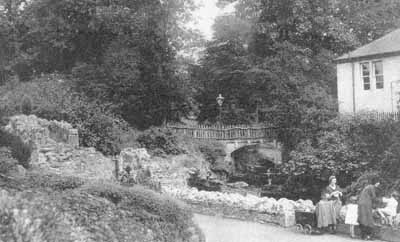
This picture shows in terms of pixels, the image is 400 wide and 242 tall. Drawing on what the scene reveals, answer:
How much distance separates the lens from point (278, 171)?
3000 cm

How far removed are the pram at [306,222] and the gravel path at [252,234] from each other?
19 cm

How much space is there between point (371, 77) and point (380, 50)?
1599mm

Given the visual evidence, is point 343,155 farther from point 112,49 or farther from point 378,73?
point 112,49

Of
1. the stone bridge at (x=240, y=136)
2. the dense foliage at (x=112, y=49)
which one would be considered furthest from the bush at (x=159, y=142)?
the stone bridge at (x=240, y=136)

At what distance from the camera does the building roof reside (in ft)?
94.1

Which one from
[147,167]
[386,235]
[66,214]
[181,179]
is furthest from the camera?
[181,179]

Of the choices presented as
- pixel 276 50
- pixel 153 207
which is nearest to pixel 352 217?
pixel 153 207

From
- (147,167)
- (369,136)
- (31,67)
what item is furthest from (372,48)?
(31,67)

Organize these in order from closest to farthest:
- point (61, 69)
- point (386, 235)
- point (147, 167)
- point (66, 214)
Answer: point (66, 214) → point (386, 235) → point (147, 167) → point (61, 69)

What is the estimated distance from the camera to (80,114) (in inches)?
984

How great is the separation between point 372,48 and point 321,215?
19236 millimetres

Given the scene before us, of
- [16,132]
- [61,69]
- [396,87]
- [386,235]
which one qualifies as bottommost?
[386,235]

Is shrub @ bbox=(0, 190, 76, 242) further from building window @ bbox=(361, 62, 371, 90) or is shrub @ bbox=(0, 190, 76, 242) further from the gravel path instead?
building window @ bbox=(361, 62, 371, 90)

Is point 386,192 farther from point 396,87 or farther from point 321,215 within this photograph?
point 396,87
